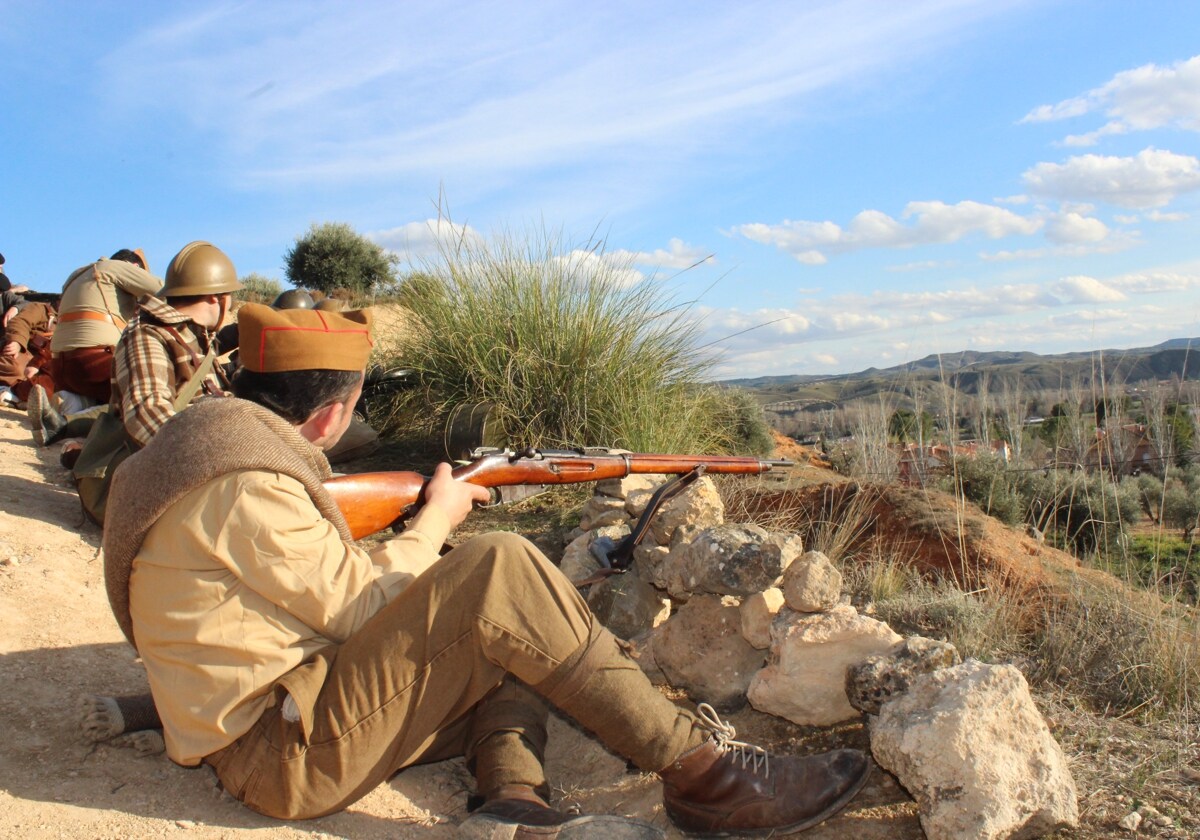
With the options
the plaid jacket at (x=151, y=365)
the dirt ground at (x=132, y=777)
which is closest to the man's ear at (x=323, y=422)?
the dirt ground at (x=132, y=777)

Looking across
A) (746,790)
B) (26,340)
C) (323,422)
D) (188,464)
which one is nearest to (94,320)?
(26,340)

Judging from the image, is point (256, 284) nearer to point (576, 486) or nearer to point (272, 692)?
point (576, 486)

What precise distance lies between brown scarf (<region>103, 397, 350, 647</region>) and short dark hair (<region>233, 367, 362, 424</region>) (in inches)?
5.3

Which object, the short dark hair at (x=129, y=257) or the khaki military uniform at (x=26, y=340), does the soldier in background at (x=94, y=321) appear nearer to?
the short dark hair at (x=129, y=257)

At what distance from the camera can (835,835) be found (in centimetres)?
255

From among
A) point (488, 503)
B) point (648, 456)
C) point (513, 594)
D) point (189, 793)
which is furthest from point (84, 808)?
point (648, 456)

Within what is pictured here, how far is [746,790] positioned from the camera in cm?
244

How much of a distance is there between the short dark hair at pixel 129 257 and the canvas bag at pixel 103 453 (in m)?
2.84

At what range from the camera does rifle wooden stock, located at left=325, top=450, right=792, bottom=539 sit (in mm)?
3150

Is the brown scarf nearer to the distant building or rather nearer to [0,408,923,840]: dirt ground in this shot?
[0,408,923,840]: dirt ground

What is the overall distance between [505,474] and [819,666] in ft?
4.97

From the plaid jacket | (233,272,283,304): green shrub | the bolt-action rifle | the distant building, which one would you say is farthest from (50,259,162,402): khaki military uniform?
(233,272,283,304): green shrub

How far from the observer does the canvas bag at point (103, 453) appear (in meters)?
4.60

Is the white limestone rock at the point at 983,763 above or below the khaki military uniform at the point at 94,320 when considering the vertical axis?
below
